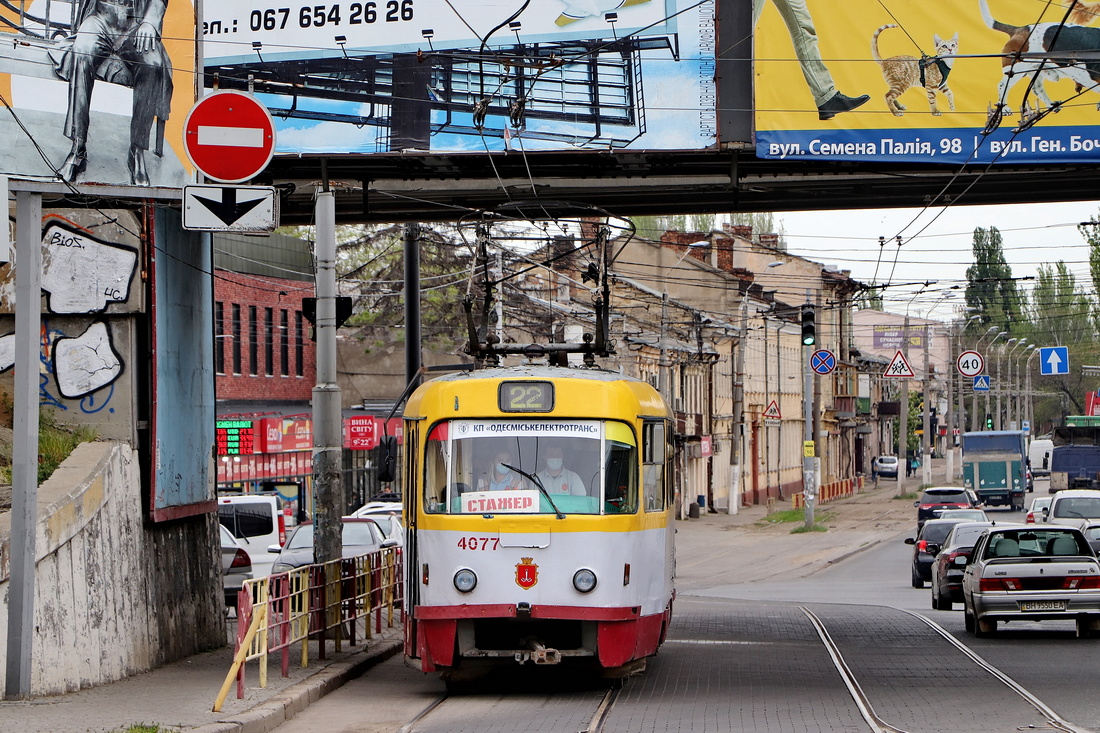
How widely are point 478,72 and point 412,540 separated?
5971mm

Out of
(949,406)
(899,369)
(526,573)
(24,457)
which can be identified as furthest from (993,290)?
(24,457)

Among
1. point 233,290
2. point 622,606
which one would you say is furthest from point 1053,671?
point 233,290

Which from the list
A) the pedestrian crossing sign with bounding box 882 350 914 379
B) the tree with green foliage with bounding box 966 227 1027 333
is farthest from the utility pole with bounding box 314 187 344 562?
the tree with green foliage with bounding box 966 227 1027 333

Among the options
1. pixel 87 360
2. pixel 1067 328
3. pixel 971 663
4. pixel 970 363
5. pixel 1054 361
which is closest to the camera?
pixel 87 360

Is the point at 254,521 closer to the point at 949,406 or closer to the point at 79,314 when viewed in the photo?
the point at 79,314

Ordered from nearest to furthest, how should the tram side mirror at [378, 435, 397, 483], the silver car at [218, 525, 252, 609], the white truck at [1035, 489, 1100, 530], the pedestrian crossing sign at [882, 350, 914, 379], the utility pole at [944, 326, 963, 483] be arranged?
the tram side mirror at [378, 435, 397, 483], the silver car at [218, 525, 252, 609], the white truck at [1035, 489, 1100, 530], the pedestrian crossing sign at [882, 350, 914, 379], the utility pole at [944, 326, 963, 483]

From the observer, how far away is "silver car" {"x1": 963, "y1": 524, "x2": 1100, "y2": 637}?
17.9 meters

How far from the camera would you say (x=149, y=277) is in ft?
50.8

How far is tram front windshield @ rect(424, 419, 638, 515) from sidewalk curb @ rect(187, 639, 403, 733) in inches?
78.4

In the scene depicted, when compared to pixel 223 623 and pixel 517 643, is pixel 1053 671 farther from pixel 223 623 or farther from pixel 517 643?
pixel 223 623

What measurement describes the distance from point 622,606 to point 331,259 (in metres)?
5.77

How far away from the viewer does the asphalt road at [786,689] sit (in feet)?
38.0

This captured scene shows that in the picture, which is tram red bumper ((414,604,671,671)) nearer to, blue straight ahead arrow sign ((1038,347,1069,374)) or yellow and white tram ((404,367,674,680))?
yellow and white tram ((404,367,674,680))

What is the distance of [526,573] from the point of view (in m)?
12.9
